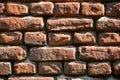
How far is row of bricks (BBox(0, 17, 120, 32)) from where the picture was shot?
52.0 inches

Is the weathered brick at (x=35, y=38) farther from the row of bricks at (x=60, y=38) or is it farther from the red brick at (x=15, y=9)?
the red brick at (x=15, y=9)

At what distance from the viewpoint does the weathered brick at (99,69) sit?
133 cm

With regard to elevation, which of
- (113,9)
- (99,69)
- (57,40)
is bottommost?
(99,69)

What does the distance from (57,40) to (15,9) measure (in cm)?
28

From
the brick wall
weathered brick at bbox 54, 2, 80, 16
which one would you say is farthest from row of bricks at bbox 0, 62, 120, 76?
weathered brick at bbox 54, 2, 80, 16

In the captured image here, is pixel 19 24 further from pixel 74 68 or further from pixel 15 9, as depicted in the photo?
pixel 74 68

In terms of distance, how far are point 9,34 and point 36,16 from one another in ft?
0.57

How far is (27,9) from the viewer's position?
4.38ft

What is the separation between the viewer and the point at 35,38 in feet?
4.34

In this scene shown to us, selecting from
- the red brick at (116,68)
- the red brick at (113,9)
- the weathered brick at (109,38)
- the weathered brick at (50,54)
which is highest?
the red brick at (113,9)

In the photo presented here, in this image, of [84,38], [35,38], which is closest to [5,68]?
[35,38]

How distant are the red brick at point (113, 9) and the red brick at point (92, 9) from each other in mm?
33

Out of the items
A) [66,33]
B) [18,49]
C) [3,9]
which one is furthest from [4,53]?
[66,33]

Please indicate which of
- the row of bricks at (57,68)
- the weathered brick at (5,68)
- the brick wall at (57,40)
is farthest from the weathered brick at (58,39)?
the weathered brick at (5,68)
